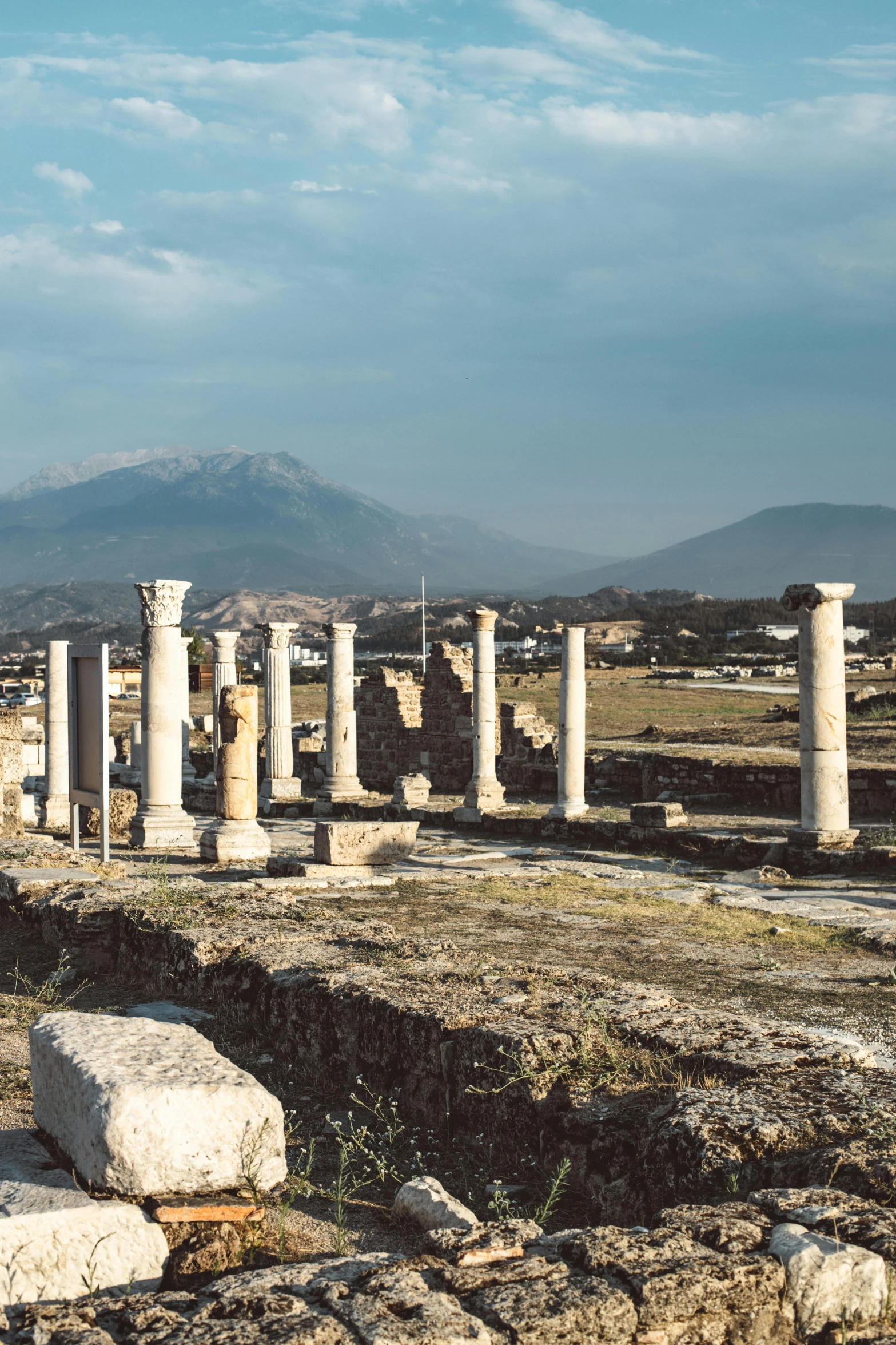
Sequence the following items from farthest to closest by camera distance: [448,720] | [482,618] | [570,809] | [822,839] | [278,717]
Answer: [448,720]
[278,717]
[482,618]
[570,809]
[822,839]

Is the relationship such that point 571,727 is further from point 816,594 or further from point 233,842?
point 233,842

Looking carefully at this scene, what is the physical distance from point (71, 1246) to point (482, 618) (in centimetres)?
1867

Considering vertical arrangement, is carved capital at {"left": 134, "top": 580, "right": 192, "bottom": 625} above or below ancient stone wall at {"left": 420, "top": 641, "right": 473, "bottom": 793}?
above

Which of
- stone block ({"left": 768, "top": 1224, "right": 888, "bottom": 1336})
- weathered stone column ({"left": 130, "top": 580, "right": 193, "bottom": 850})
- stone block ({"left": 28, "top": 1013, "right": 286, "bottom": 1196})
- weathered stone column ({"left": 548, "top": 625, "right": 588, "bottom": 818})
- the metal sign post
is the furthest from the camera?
weathered stone column ({"left": 548, "top": 625, "right": 588, "bottom": 818})

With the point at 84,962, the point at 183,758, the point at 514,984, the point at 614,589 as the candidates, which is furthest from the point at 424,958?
the point at 614,589

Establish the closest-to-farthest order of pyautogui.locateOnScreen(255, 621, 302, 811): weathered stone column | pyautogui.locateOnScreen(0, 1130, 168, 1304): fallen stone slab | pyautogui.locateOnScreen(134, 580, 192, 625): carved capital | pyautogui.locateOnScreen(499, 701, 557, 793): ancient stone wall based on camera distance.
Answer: pyautogui.locateOnScreen(0, 1130, 168, 1304): fallen stone slab
pyautogui.locateOnScreen(134, 580, 192, 625): carved capital
pyautogui.locateOnScreen(255, 621, 302, 811): weathered stone column
pyautogui.locateOnScreen(499, 701, 557, 793): ancient stone wall

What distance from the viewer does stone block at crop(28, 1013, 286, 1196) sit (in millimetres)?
4074

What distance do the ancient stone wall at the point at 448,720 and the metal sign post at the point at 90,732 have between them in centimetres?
1561

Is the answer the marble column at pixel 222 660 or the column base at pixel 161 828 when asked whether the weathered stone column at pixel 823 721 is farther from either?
the marble column at pixel 222 660

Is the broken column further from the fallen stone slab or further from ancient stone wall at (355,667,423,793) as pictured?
ancient stone wall at (355,667,423,793)

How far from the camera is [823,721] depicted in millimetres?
15258

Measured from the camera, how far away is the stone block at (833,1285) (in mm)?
3342

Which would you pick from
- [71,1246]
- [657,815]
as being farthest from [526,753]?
[71,1246]

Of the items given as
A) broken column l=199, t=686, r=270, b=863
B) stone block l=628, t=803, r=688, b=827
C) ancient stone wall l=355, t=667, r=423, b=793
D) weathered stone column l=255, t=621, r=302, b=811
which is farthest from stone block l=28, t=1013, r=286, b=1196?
ancient stone wall l=355, t=667, r=423, b=793
